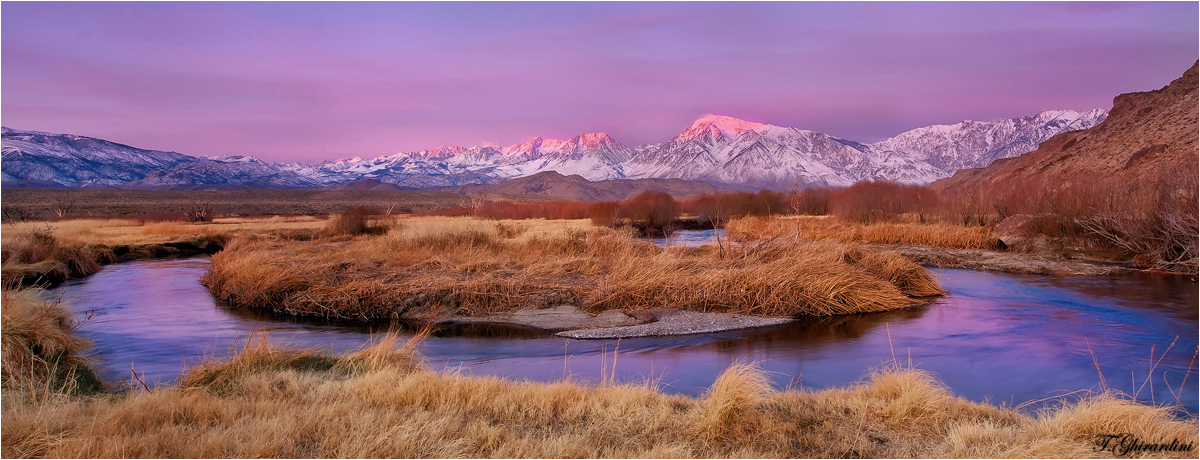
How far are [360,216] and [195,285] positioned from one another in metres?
16.7

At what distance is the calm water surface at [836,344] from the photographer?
10977 millimetres

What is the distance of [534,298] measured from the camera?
55.1 ft

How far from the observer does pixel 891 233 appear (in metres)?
35.9

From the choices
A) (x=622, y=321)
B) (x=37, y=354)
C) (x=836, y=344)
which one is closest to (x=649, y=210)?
(x=622, y=321)

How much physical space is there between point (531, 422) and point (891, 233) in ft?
110

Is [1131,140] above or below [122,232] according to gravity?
above

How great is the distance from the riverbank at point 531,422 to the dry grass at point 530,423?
0.06 ft

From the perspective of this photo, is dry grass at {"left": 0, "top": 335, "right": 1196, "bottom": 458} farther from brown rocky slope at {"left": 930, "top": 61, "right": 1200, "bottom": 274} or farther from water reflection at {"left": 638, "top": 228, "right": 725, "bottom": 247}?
brown rocky slope at {"left": 930, "top": 61, "right": 1200, "bottom": 274}

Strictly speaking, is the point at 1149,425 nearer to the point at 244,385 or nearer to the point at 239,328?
the point at 244,385

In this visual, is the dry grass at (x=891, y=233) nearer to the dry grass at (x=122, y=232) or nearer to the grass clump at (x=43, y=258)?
the grass clump at (x=43, y=258)

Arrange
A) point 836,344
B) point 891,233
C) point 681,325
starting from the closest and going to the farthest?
point 836,344 < point 681,325 < point 891,233

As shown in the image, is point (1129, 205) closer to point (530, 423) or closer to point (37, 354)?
point (530, 423)

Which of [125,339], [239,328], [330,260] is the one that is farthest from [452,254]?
[125,339]

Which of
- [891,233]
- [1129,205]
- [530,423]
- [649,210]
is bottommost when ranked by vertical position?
[530,423]
